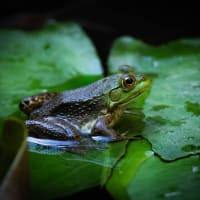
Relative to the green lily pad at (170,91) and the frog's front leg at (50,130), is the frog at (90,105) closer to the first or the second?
the frog's front leg at (50,130)

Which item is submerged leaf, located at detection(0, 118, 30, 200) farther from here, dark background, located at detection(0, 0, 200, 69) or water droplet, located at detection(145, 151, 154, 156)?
dark background, located at detection(0, 0, 200, 69)

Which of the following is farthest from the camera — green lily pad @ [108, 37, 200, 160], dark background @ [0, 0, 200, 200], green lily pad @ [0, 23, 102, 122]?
dark background @ [0, 0, 200, 200]

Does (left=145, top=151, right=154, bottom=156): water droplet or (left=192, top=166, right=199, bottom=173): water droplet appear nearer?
(left=192, top=166, right=199, bottom=173): water droplet

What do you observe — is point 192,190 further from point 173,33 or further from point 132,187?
point 173,33

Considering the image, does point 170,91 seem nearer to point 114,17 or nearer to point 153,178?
point 153,178

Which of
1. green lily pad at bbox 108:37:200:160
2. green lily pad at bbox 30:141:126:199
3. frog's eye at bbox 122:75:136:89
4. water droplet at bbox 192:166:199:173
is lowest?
green lily pad at bbox 30:141:126:199

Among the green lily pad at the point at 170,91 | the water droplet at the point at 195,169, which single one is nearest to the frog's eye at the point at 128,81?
the green lily pad at the point at 170,91

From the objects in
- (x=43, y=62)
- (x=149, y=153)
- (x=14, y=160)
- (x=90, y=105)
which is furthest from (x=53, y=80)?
(x=14, y=160)

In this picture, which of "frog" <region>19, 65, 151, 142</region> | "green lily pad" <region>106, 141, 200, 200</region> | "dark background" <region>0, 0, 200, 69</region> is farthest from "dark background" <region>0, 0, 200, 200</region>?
"green lily pad" <region>106, 141, 200, 200</region>
